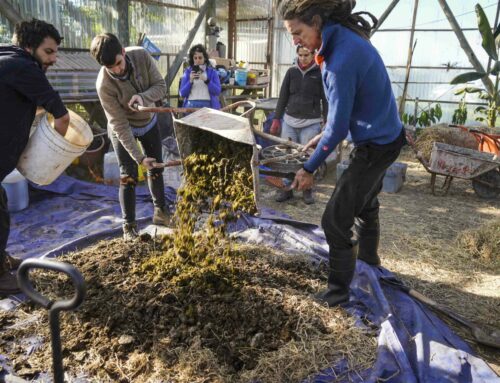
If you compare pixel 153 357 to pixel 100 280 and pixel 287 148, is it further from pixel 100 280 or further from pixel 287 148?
pixel 287 148

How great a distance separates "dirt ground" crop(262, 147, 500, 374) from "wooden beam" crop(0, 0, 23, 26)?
416cm

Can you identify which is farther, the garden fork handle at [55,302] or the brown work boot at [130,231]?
the brown work boot at [130,231]

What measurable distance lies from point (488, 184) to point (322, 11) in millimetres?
4455

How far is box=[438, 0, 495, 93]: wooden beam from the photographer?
8.34m

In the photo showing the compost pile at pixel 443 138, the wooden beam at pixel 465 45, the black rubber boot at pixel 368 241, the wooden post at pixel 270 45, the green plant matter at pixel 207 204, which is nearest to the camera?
the green plant matter at pixel 207 204

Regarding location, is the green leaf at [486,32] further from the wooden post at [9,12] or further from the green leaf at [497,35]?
the wooden post at [9,12]

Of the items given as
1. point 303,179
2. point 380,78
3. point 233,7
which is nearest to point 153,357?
point 303,179

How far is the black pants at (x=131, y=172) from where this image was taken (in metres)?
3.66

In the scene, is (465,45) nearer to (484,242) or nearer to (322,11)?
(484,242)

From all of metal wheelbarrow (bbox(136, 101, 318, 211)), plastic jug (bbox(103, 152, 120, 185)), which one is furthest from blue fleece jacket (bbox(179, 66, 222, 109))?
metal wheelbarrow (bbox(136, 101, 318, 211))

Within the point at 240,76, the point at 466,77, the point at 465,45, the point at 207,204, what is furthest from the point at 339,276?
A: the point at 465,45

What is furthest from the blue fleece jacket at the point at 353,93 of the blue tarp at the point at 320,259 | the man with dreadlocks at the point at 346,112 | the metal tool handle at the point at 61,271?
the metal tool handle at the point at 61,271

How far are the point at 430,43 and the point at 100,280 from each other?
365 inches

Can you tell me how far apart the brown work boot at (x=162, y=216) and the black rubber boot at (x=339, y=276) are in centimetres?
179
